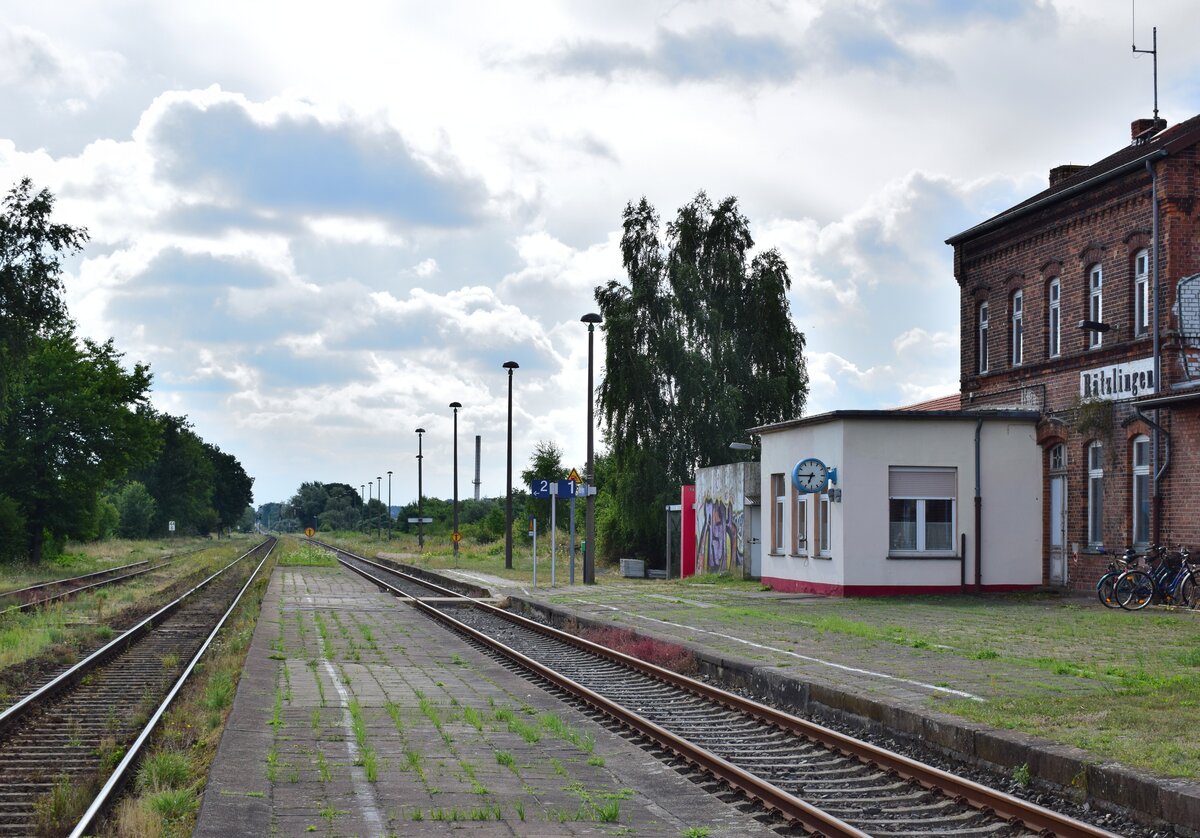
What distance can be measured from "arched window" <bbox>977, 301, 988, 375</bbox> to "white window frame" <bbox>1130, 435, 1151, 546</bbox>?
649 cm

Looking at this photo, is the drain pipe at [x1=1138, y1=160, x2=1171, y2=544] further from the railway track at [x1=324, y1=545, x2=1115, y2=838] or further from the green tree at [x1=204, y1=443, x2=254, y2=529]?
the green tree at [x1=204, y1=443, x2=254, y2=529]

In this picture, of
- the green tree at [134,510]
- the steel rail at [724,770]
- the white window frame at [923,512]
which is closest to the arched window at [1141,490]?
the white window frame at [923,512]

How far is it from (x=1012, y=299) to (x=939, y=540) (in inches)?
247

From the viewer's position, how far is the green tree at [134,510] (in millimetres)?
107188

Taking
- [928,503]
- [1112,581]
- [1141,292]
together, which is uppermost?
[1141,292]

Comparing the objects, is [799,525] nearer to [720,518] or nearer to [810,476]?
[810,476]

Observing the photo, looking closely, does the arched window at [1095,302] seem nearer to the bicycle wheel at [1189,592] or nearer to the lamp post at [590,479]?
the bicycle wheel at [1189,592]

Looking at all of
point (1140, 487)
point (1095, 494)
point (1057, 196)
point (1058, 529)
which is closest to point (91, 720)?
point (1140, 487)

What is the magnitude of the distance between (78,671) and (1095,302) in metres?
20.0

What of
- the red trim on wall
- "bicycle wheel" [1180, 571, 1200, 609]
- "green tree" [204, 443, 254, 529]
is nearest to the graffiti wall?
the red trim on wall

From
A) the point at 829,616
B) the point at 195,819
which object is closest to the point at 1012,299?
the point at 829,616

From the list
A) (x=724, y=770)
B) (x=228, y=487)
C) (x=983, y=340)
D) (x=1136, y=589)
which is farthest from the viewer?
(x=228, y=487)

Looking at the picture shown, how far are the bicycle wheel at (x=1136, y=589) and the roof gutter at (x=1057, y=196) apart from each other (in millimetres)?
7618

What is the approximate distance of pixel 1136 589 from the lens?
21.9 metres
